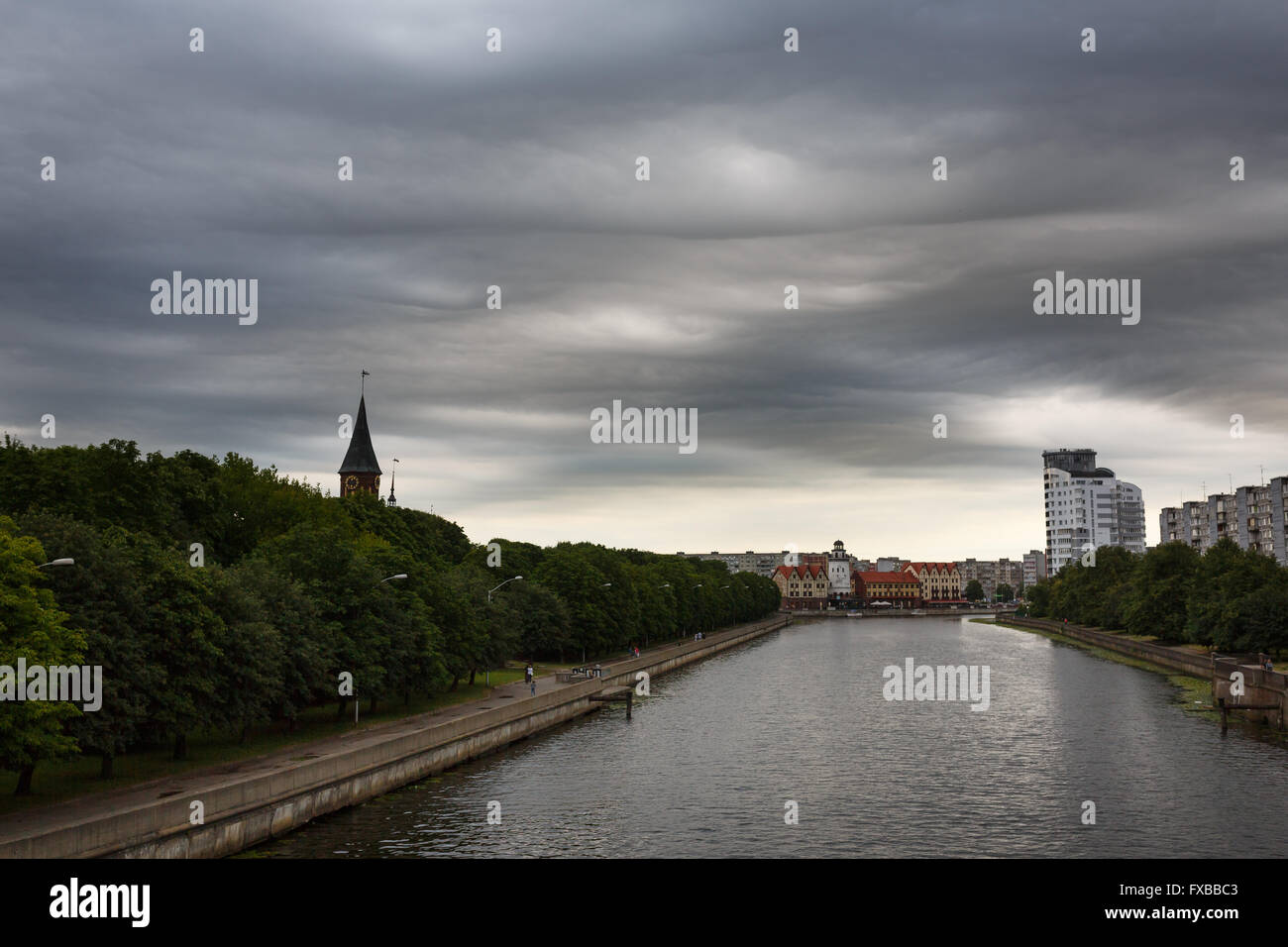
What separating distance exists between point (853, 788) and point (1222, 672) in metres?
52.2

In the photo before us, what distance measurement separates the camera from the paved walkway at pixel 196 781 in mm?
30922

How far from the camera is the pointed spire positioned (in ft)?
589

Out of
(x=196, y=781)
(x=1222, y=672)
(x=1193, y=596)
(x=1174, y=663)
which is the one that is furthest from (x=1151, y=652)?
(x=196, y=781)

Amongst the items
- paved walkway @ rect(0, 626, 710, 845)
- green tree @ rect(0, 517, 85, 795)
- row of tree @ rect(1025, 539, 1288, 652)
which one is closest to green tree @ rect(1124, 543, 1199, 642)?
row of tree @ rect(1025, 539, 1288, 652)

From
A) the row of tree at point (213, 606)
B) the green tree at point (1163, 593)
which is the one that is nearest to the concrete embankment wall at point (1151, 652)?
the green tree at point (1163, 593)

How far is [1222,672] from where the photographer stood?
85000 millimetres

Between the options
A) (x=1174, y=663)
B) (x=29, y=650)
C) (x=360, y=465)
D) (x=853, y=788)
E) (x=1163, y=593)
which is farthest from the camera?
(x=360, y=465)

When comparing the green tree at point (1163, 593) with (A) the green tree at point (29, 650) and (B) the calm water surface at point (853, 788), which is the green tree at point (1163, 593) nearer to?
(B) the calm water surface at point (853, 788)

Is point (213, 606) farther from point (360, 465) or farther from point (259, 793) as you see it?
point (360, 465)

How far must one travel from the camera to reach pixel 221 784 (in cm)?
3562

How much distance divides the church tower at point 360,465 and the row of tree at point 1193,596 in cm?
11838

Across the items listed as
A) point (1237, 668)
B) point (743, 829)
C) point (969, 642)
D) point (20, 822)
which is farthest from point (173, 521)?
point (969, 642)

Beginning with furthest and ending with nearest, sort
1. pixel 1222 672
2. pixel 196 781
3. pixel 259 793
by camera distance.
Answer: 1. pixel 1222 672
2. pixel 196 781
3. pixel 259 793
